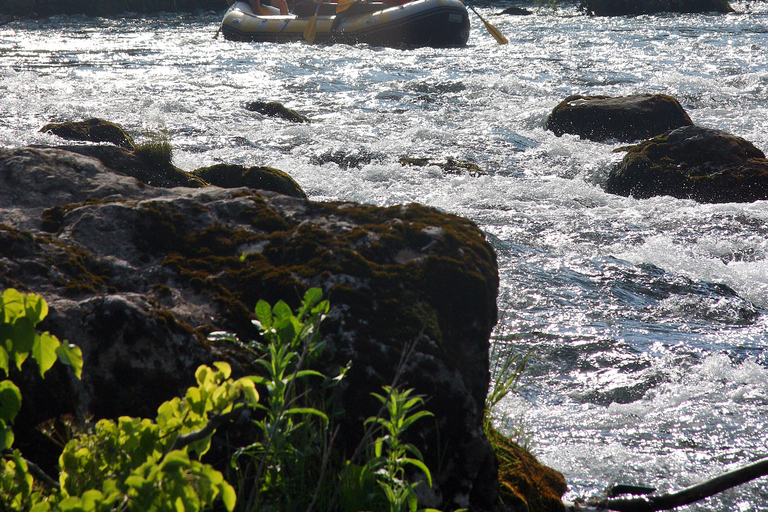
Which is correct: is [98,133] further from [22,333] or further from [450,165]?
[22,333]

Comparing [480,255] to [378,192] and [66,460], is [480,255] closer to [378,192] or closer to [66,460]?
[66,460]

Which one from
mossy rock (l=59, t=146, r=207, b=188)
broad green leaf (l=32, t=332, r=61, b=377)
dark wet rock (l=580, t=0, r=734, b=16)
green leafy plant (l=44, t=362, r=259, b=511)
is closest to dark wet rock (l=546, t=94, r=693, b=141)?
mossy rock (l=59, t=146, r=207, b=188)

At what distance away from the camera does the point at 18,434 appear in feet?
6.07

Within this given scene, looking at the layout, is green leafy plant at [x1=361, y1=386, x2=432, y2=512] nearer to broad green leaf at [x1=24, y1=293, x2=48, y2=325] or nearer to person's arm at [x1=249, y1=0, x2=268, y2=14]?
broad green leaf at [x1=24, y1=293, x2=48, y2=325]

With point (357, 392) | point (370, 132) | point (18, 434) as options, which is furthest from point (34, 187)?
point (370, 132)

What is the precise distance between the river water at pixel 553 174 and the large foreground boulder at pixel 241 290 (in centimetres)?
97

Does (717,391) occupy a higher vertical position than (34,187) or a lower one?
lower

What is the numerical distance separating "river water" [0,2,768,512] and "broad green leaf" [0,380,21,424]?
7.89 feet

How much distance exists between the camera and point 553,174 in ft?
28.8

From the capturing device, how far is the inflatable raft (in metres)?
19.8

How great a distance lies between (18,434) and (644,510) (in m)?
2.24

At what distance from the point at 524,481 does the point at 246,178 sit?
4429 millimetres

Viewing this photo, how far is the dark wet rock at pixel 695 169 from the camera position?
762cm

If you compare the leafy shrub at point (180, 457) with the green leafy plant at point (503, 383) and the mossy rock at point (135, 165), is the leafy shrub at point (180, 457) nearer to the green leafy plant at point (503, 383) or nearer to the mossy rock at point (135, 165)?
the green leafy plant at point (503, 383)
